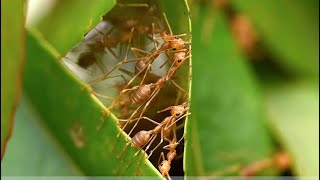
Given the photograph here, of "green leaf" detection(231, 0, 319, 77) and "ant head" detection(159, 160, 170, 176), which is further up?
"ant head" detection(159, 160, 170, 176)

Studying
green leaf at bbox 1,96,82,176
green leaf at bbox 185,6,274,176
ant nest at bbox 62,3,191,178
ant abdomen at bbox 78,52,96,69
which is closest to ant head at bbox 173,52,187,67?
ant nest at bbox 62,3,191,178

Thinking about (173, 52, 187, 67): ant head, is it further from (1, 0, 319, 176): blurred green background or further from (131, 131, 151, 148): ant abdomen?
(1, 0, 319, 176): blurred green background

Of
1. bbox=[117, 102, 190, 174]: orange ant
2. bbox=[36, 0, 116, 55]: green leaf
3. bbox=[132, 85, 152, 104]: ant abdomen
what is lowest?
bbox=[117, 102, 190, 174]: orange ant

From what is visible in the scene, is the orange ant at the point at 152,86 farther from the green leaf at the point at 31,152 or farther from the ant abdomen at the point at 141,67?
the green leaf at the point at 31,152

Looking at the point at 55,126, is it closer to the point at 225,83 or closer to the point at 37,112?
the point at 37,112

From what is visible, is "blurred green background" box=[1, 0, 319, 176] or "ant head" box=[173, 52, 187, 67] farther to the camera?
"blurred green background" box=[1, 0, 319, 176]

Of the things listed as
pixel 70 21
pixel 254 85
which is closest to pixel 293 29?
pixel 254 85

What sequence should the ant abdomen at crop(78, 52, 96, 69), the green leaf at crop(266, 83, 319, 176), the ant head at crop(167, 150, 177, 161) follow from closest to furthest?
the ant head at crop(167, 150, 177, 161) < the ant abdomen at crop(78, 52, 96, 69) < the green leaf at crop(266, 83, 319, 176)

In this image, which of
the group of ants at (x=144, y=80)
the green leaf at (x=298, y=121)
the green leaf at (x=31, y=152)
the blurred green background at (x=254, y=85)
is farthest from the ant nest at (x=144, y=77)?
the green leaf at (x=298, y=121)
